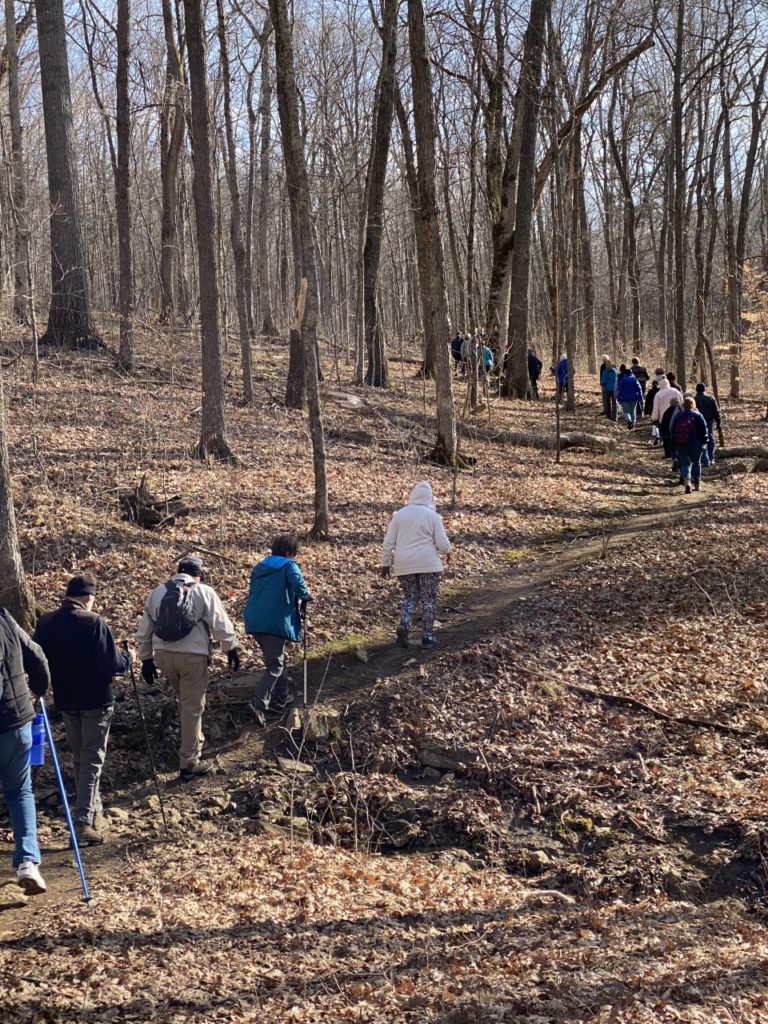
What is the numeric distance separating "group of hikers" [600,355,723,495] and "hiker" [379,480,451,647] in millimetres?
8614

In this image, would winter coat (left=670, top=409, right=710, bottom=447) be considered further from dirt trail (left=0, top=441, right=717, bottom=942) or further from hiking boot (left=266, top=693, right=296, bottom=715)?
hiking boot (left=266, top=693, right=296, bottom=715)

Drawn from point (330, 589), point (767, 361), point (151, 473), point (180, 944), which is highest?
point (767, 361)

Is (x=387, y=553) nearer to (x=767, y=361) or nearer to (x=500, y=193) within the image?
(x=500, y=193)

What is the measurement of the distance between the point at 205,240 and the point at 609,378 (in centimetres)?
1592

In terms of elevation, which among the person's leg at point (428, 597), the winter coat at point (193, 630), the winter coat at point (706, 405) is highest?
the winter coat at point (706, 405)

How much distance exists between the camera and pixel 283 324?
4106cm

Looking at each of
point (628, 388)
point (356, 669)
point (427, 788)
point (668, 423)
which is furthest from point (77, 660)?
point (628, 388)

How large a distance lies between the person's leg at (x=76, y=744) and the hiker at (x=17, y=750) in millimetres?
783

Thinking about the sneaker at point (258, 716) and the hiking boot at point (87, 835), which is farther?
the sneaker at point (258, 716)

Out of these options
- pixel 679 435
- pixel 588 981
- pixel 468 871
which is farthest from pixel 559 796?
pixel 679 435

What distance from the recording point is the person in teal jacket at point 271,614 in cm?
808

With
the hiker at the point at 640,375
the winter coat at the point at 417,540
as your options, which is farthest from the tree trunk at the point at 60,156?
the hiker at the point at 640,375

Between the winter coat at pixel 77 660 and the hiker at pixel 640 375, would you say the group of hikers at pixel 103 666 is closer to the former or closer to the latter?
the winter coat at pixel 77 660

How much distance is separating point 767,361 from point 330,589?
29429 millimetres
